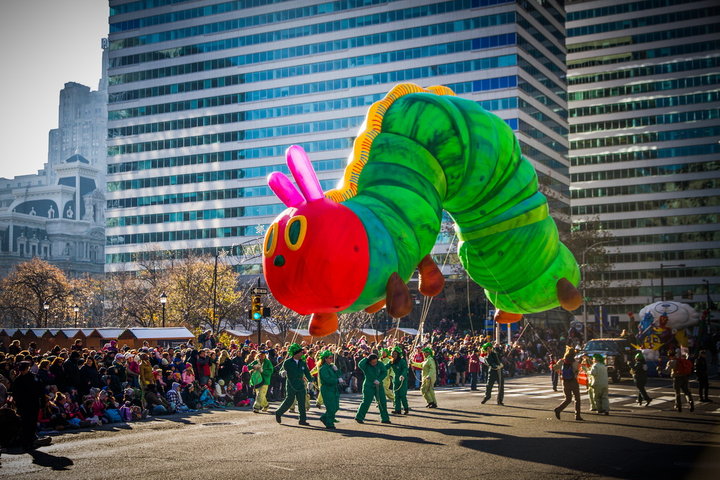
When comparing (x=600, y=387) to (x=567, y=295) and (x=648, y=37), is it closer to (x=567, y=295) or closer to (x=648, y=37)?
(x=567, y=295)

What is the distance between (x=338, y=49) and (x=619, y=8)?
4549 cm

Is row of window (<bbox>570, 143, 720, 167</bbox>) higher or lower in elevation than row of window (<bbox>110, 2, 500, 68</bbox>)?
lower

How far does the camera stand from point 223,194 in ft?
272

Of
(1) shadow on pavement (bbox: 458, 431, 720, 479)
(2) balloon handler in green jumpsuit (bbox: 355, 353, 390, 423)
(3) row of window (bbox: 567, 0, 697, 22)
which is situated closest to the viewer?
(1) shadow on pavement (bbox: 458, 431, 720, 479)

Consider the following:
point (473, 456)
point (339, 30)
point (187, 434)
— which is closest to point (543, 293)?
point (473, 456)

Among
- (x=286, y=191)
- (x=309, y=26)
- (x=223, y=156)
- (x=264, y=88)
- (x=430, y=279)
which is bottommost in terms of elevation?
(x=430, y=279)

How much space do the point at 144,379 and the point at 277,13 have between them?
222 ft

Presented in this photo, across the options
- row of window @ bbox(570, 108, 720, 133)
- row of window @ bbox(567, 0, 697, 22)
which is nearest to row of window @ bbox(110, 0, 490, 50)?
row of window @ bbox(570, 108, 720, 133)

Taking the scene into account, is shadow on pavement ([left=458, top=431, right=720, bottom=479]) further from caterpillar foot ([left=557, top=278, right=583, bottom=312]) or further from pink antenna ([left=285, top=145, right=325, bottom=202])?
pink antenna ([left=285, top=145, right=325, bottom=202])

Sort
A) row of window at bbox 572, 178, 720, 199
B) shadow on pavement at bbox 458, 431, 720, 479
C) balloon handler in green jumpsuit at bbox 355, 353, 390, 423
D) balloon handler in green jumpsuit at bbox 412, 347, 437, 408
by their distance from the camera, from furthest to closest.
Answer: row of window at bbox 572, 178, 720, 199 → balloon handler in green jumpsuit at bbox 412, 347, 437, 408 → balloon handler in green jumpsuit at bbox 355, 353, 390, 423 → shadow on pavement at bbox 458, 431, 720, 479

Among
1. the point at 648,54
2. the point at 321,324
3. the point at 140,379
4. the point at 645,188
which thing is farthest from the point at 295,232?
→ the point at 648,54

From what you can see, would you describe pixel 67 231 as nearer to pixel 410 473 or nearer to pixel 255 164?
pixel 255 164

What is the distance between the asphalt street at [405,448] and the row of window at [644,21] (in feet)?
293

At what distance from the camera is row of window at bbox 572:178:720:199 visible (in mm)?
94188
